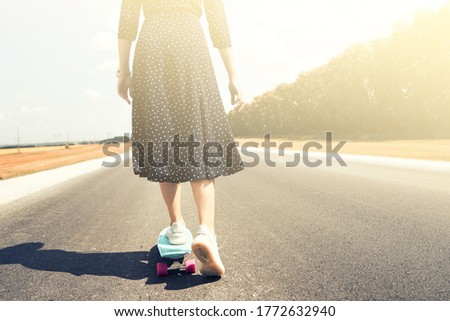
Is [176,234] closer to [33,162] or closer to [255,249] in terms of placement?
[255,249]

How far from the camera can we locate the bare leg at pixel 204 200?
3.00 meters

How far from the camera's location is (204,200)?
3.03 meters

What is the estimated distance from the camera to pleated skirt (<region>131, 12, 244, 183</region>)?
3.08 meters

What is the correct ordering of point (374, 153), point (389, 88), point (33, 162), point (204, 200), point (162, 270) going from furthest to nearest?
point (389, 88) < point (33, 162) < point (374, 153) < point (204, 200) < point (162, 270)

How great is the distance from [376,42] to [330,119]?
625 inches

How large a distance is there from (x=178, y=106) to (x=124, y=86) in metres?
0.58

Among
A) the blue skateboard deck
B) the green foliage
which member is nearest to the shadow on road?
the blue skateboard deck

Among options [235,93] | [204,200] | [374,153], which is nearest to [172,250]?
[204,200]

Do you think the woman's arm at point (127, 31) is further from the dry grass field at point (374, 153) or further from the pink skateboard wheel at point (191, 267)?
the dry grass field at point (374, 153)

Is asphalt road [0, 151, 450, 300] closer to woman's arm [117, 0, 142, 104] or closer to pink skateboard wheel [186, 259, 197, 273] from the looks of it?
pink skateboard wheel [186, 259, 197, 273]

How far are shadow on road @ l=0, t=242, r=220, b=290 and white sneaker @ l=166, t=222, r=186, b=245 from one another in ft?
0.80

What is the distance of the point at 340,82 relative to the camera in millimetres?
62656

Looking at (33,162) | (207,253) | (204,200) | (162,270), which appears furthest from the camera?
(33,162)

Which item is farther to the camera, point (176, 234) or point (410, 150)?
point (410, 150)
